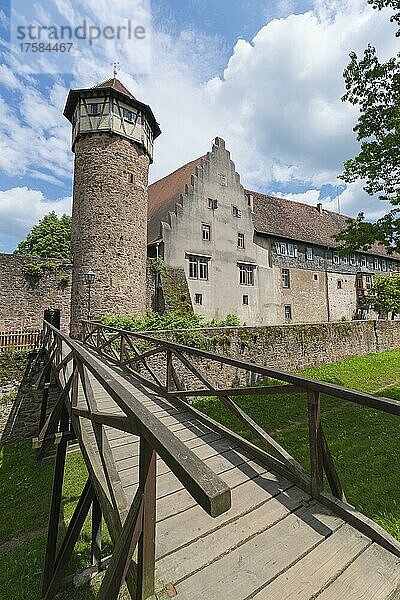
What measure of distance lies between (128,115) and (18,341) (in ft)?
44.9

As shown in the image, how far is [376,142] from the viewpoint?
8.06m

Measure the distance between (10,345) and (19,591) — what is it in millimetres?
9413

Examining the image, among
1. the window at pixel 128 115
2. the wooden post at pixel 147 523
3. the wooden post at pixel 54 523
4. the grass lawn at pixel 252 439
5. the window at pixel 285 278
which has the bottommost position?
the grass lawn at pixel 252 439

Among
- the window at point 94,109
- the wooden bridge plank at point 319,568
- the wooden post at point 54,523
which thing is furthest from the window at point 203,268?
the wooden bridge plank at point 319,568

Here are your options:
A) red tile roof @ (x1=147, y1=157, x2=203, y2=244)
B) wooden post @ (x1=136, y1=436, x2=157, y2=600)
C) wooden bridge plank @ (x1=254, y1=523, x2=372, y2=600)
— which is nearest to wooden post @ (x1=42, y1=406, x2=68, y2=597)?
wooden post @ (x1=136, y1=436, x2=157, y2=600)

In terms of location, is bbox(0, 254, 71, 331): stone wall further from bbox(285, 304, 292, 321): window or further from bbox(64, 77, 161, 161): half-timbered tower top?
bbox(285, 304, 292, 321): window

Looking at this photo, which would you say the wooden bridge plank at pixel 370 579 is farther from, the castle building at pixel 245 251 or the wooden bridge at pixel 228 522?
the castle building at pixel 245 251

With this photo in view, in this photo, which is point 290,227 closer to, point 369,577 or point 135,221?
point 135,221

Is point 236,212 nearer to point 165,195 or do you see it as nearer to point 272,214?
point 272,214

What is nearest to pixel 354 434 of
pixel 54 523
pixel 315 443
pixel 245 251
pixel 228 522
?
pixel 315 443

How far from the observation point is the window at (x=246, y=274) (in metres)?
23.5

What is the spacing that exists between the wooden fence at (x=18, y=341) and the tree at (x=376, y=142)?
12004 mm

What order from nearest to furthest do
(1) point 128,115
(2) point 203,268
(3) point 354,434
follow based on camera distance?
(3) point 354,434, (1) point 128,115, (2) point 203,268

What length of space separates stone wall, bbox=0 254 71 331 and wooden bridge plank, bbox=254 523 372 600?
55.2 ft
